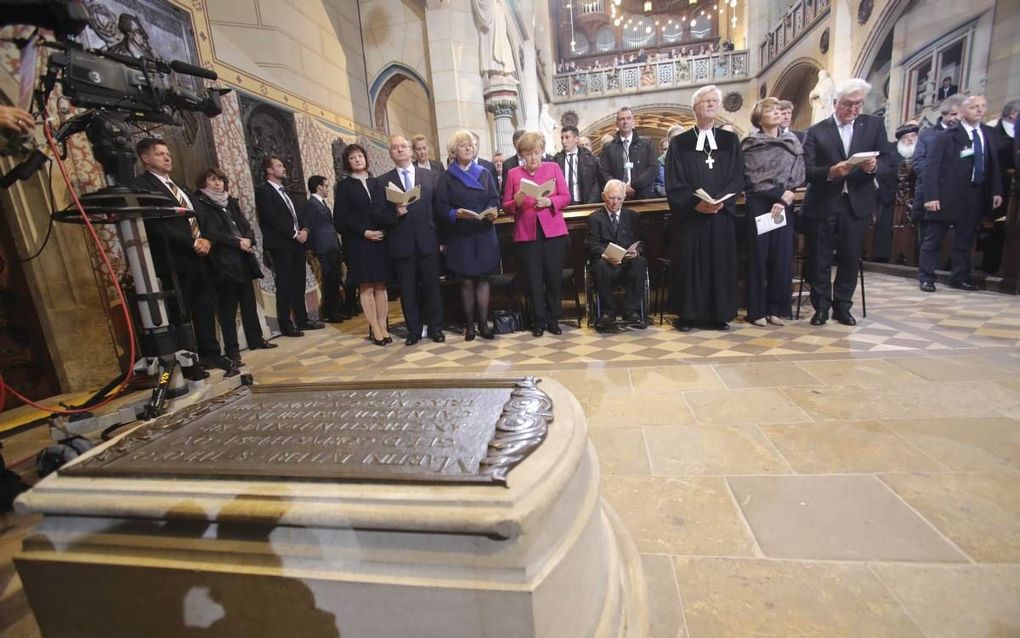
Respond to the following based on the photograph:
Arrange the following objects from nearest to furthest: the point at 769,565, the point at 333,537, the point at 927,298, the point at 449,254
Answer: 1. the point at 333,537
2. the point at 769,565
3. the point at 449,254
4. the point at 927,298

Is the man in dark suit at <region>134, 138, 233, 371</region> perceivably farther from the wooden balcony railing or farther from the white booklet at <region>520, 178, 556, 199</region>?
the wooden balcony railing

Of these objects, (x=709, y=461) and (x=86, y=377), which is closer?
(x=709, y=461)

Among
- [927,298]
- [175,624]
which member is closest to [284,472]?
[175,624]

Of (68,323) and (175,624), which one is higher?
(68,323)

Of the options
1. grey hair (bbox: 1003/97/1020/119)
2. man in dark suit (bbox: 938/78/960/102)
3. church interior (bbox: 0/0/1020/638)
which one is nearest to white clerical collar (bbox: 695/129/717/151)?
church interior (bbox: 0/0/1020/638)

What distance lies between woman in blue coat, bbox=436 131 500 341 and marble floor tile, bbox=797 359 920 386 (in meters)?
2.52

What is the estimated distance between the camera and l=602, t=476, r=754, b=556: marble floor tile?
1.30 m

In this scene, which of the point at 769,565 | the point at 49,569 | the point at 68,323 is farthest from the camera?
the point at 68,323

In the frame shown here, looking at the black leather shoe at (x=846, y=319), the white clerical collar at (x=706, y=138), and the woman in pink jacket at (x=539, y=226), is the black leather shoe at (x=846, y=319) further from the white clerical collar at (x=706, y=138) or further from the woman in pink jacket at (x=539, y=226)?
the woman in pink jacket at (x=539, y=226)

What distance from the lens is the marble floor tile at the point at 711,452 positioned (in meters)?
1.68

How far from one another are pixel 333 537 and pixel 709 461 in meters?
1.46

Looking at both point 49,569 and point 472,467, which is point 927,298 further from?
point 49,569

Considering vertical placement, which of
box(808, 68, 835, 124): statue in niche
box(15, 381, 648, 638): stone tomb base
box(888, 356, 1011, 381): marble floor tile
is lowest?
box(888, 356, 1011, 381): marble floor tile

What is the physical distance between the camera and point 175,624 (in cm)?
91
